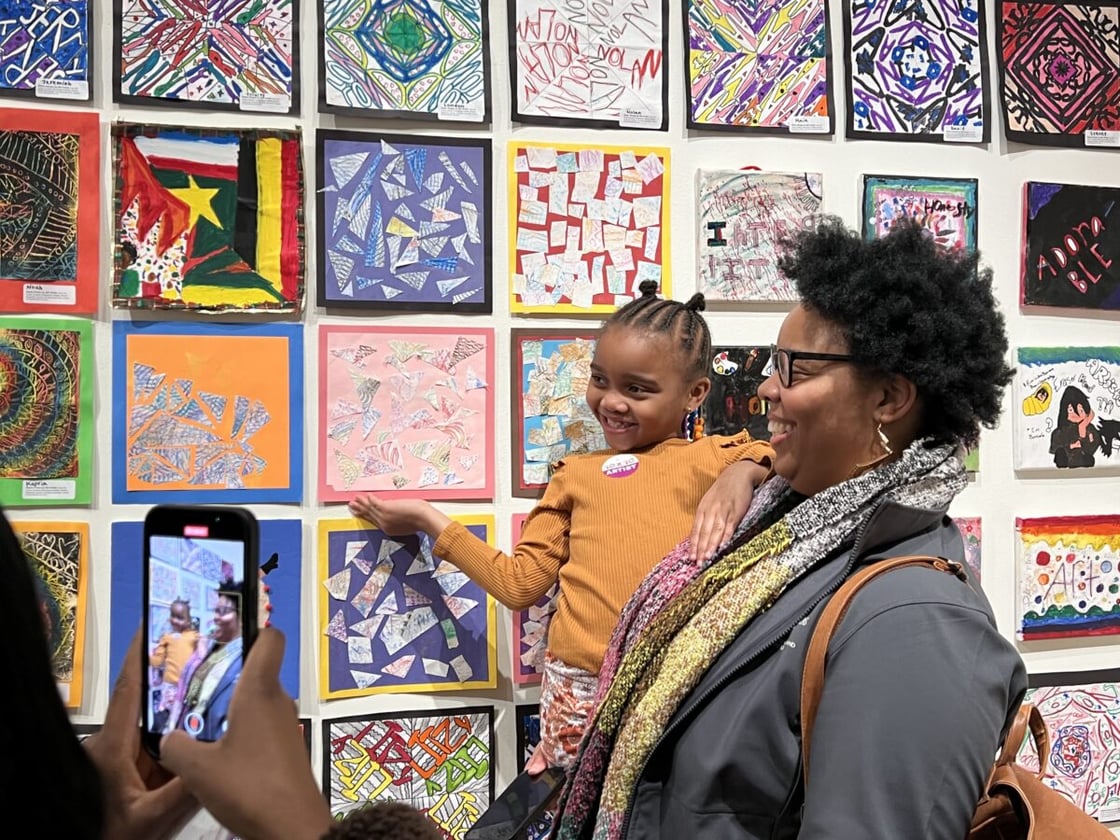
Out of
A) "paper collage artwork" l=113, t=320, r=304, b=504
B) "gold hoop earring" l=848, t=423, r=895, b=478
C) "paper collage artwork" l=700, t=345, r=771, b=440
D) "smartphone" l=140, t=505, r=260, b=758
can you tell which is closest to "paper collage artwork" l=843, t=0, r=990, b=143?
"paper collage artwork" l=700, t=345, r=771, b=440

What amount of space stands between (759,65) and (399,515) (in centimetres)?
119

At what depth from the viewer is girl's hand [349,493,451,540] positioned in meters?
1.82

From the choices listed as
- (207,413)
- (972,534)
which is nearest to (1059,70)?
(972,534)

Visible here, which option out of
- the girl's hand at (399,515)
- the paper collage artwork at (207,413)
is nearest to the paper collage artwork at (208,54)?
the paper collage artwork at (207,413)

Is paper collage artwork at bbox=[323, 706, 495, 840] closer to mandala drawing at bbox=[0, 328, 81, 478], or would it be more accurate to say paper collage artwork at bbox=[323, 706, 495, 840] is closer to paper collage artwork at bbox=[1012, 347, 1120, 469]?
mandala drawing at bbox=[0, 328, 81, 478]

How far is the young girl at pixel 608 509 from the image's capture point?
1.75 m

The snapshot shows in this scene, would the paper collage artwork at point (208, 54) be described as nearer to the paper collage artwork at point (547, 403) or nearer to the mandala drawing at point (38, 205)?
the mandala drawing at point (38, 205)

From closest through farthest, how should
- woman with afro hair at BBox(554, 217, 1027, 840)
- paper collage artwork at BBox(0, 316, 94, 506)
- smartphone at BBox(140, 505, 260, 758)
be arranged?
1. smartphone at BBox(140, 505, 260, 758)
2. woman with afro hair at BBox(554, 217, 1027, 840)
3. paper collage artwork at BBox(0, 316, 94, 506)

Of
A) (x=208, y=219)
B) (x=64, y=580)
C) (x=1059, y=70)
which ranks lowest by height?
(x=64, y=580)

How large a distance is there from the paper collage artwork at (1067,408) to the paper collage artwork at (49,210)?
1938mm

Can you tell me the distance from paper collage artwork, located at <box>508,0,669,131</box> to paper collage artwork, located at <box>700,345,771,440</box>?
0.50 meters

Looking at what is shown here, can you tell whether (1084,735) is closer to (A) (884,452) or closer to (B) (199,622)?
(A) (884,452)

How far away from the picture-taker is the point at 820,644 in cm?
111

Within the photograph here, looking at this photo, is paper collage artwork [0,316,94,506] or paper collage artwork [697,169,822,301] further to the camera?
paper collage artwork [697,169,822,301]
